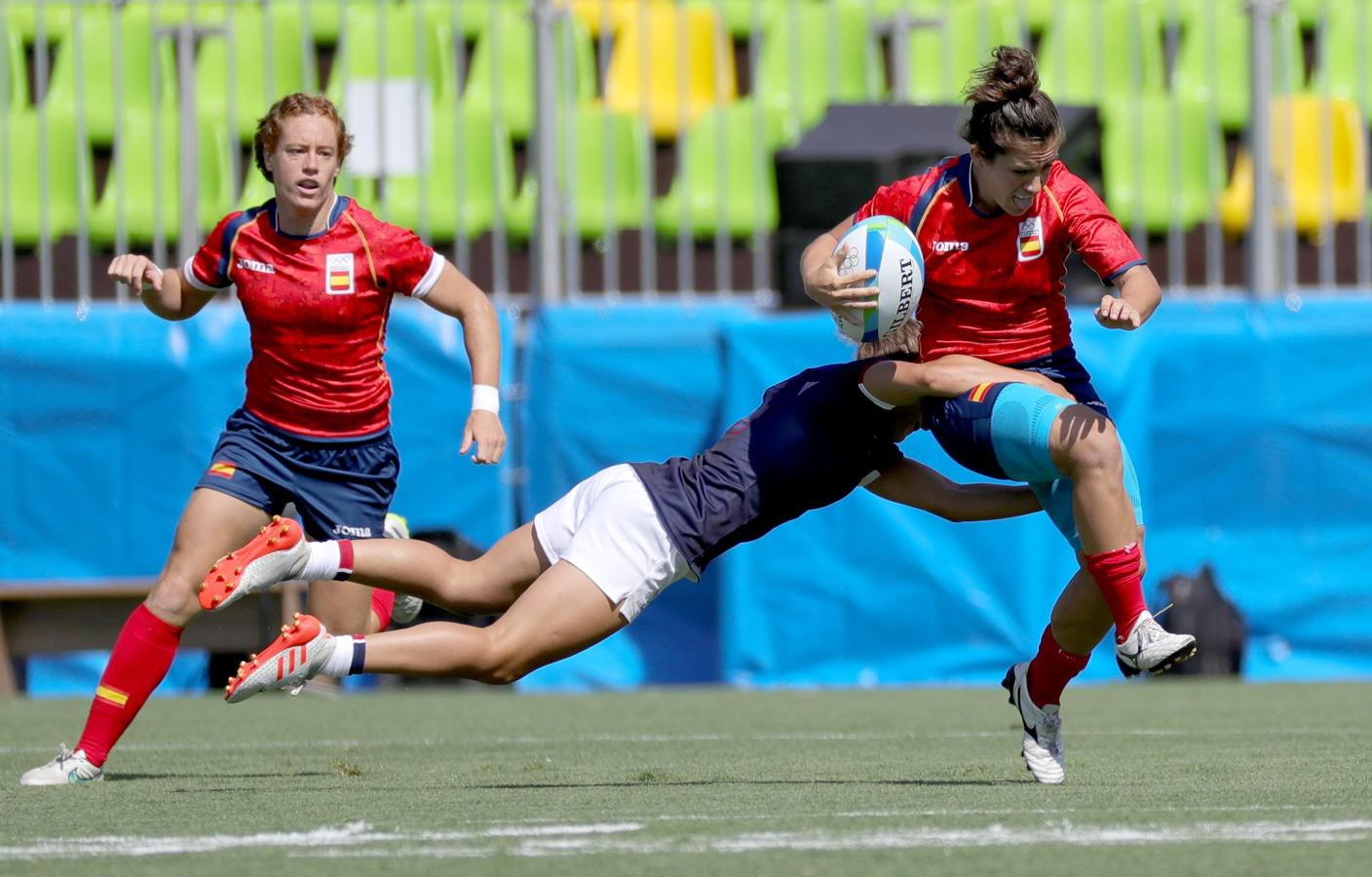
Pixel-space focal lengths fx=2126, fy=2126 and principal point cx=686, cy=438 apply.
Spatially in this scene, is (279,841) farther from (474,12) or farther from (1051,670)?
(474,12)

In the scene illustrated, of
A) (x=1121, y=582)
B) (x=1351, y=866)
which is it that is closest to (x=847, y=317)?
(x=1121, y=582)

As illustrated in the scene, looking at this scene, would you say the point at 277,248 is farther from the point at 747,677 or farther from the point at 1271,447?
the point at 1271,447

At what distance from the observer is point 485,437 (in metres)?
5.61

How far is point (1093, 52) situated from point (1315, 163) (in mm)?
1352

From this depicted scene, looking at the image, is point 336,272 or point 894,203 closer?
point 894,203

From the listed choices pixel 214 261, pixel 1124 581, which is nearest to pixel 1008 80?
pixel 1124 581

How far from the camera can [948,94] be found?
11367 mm

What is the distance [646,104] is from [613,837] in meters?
7.45

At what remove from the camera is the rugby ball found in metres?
5.17

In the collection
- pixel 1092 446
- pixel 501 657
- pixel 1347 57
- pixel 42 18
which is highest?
pixel 42 18

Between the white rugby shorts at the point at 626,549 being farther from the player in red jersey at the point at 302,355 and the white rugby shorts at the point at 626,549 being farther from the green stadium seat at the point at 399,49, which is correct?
the green stadium seat at the point at 399,49

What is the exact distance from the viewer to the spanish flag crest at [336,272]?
6152 mm

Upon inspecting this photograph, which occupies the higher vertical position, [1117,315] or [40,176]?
[40,176]

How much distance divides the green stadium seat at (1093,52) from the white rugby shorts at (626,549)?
7133mm
